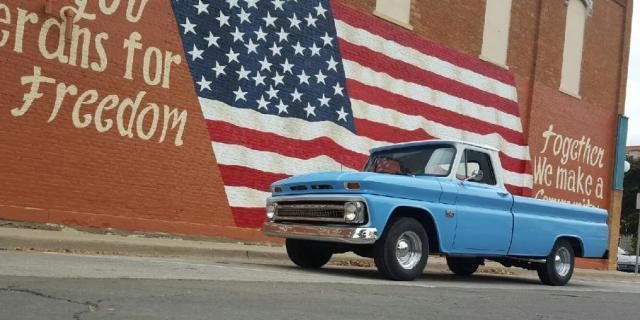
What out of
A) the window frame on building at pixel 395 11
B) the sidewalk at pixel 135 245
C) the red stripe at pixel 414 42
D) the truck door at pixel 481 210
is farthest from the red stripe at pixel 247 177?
the truck door at pixel 481 210

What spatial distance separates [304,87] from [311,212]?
A: 6.08 meters

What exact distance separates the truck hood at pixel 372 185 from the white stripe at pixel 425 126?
647 cm

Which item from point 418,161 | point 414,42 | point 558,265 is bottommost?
point 558,265

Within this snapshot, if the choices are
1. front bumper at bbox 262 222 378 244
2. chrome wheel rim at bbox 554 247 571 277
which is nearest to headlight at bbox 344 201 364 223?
front bumper at bbox 262 222 378 244

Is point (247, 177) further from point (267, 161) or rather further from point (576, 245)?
point (576, 245)

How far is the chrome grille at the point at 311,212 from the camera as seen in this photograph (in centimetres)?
830

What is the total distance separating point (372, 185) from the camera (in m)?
8.15

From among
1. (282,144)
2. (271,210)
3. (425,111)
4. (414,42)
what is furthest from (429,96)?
(271,210)

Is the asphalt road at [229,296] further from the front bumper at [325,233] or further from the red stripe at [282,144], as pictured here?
the red stripe at [282,144]

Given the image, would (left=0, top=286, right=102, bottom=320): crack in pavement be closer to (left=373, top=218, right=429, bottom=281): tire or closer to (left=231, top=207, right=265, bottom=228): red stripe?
(left=373, top=218, right=429, bottom=281): tire

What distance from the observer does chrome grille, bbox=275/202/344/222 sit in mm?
8305

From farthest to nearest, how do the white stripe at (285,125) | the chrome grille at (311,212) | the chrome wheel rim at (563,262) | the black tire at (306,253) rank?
the white stripe at (285,125)
the chrome wheel rim at (563,262)
the black tire at (306,253)
the chrome grille at (311,212)

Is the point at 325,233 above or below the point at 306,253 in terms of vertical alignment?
above

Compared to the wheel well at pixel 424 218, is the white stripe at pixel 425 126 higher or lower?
higher
